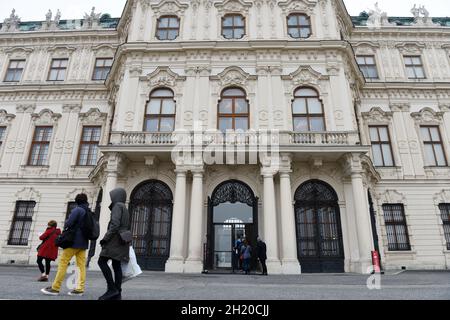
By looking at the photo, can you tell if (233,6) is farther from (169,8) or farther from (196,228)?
(196,228)

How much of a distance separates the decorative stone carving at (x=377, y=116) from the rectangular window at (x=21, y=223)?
68.4 ft

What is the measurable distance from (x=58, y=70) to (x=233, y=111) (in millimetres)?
13860

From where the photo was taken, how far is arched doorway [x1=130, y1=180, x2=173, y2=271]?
14.4 m

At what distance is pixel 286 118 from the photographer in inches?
622

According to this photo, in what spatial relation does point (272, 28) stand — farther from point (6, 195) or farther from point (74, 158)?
point (6, 195)

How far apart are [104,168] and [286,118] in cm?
948

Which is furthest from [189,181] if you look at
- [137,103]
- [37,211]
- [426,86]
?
[426,86]

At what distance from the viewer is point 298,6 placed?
61.1 feet

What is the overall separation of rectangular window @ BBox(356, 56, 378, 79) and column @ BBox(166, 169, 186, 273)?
14.8 m

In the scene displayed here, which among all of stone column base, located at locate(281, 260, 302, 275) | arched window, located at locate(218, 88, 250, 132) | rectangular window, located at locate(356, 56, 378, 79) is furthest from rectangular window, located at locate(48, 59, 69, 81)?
rectangular window, located at locate(356, 56, 378, 79)

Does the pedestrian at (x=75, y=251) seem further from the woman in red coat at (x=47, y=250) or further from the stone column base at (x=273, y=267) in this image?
the stone column base at (x=273, y=267)
